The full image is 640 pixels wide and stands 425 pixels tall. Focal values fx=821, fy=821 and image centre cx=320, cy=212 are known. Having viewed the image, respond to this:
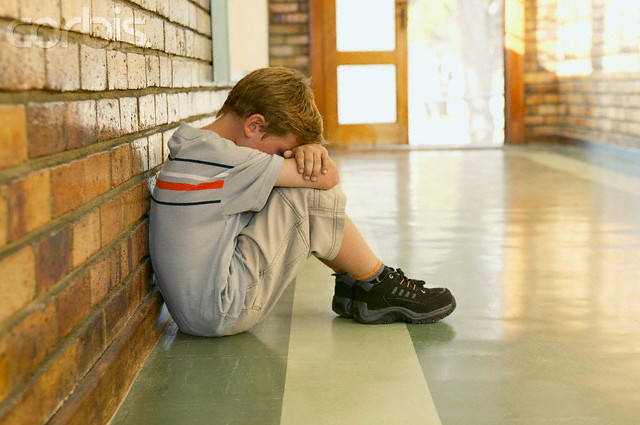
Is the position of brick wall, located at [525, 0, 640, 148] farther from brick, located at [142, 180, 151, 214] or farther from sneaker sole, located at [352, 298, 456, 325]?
brick, located at [142, 180, 151, 214]

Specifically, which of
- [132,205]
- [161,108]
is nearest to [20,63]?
[132,205]

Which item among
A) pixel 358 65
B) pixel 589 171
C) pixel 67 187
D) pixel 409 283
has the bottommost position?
pixel 409 283

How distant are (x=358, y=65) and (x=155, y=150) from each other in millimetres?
6387

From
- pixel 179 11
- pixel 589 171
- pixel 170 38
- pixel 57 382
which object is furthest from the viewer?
pixel 589 171

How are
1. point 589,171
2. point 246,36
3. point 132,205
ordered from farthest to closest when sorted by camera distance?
point 589,171 < point 246,36 < point 132,205

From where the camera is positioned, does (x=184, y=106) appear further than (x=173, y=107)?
Yes

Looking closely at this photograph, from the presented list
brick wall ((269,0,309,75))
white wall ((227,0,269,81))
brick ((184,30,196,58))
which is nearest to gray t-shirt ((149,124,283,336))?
brick ((184,30,196,58))

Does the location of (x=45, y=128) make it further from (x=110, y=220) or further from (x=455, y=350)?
Result: (x=455, y=350)

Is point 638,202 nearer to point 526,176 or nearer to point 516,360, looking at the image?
point 526,176

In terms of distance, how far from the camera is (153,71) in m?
2.08

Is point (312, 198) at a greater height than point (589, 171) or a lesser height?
greater

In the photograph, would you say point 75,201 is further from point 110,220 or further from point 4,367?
point 4,367

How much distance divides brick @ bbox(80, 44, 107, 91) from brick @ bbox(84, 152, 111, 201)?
0.13m

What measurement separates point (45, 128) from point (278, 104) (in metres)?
0.89
